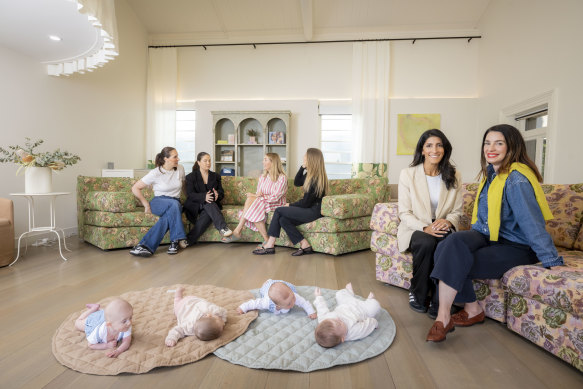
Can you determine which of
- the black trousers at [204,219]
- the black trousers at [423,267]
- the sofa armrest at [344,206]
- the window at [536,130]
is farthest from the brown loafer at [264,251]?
the window at [536,130]

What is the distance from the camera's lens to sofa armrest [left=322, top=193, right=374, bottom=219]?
3171mm

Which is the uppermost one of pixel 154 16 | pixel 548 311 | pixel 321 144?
pixel 154 16

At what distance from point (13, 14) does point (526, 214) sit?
3.96m

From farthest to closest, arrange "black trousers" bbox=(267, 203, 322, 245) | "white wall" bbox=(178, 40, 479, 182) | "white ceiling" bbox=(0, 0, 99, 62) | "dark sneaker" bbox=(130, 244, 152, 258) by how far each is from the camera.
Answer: "white wall" bbox=(178, 40, 479, 182), "black trousers" bbox=(267, 203, 322, 245), "dark sneaker" bbox=(130, 244, 152, 258), "white ceiling" bbox=(0, 0, 99, 62)

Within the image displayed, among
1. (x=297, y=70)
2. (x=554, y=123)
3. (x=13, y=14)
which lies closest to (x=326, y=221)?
(x=554, y=123)

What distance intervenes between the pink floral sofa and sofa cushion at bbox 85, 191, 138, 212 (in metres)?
2.58

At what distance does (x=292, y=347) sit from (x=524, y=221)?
4.14ft

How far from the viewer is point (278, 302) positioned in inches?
68.2

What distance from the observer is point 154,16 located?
19.7 feet

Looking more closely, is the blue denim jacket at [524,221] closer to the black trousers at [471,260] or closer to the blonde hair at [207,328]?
the black trousers at [471,260]

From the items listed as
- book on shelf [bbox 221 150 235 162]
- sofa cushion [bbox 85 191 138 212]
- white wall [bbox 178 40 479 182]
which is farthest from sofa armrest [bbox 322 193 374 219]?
book on shelf [bbox 221 150 235 162]

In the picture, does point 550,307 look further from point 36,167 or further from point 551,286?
point 36,167

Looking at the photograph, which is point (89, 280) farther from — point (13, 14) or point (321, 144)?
point (321, 144)

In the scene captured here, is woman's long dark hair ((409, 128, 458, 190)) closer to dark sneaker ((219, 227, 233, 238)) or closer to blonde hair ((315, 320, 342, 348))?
blonde hair ((315, 320, 342, 348))
